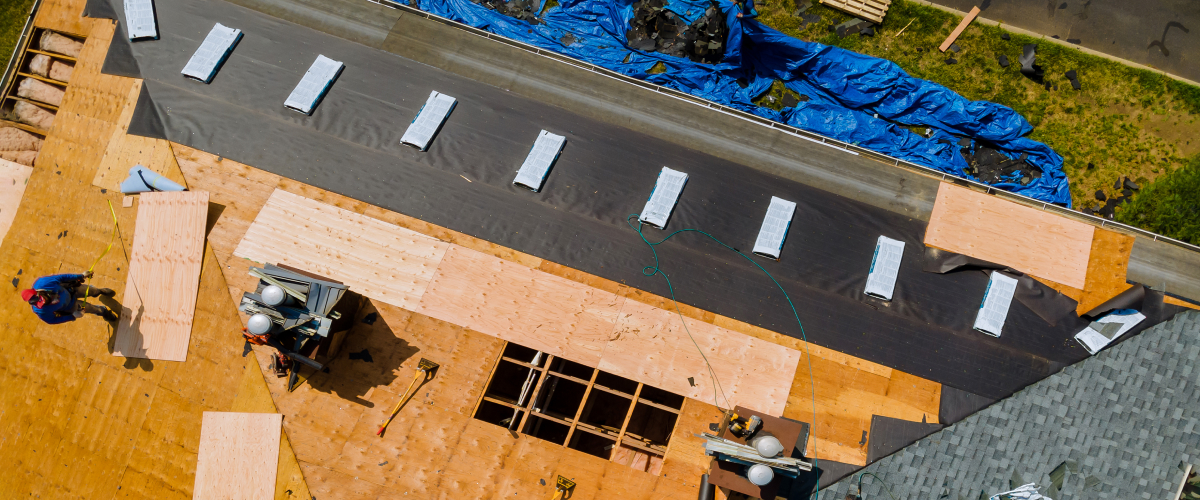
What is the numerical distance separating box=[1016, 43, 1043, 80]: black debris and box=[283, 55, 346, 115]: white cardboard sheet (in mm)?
24202

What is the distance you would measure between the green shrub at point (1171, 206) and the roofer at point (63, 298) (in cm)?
3246

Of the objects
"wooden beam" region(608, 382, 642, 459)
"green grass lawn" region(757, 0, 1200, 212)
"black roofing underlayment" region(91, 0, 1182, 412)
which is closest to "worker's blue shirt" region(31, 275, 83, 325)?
"black roofing underlayment" region(91, 0, 1182, 412)

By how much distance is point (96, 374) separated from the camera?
1661 centimetres

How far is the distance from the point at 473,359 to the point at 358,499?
15.1 ft

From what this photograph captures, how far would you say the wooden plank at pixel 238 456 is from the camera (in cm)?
1557

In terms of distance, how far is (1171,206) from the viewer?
19766 millimetres

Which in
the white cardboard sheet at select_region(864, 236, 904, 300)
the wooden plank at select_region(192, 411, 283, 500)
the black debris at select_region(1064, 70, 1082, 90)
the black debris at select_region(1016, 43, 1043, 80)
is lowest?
the wooden plank at select_region(192, 411, 283, 500)

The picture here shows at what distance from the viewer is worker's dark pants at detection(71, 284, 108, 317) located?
16.0 metres

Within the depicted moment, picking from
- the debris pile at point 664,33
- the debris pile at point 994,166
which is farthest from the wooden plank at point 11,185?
the debris pile at point 994,166

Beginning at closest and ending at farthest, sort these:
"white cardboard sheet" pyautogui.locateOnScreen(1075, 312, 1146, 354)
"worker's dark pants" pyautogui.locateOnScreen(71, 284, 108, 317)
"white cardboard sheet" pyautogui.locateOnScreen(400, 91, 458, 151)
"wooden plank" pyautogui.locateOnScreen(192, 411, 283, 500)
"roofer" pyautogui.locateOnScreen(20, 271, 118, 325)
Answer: "roofer" pyautogui.locateOnScreen(20, 271, 118, 325) < "wooden plank" pyautogui.locateOnScreen(192, 411, 283, 500) < "worker's dark pants" pyautogui.locateOnScreen(71, 284, 108, 317) < "white cardboard sheet" pyautogui.locateOnScreen(1075, 312, 1146, 354) < "white cardboard sheet" pyautogui.locateOnScreen(400, 91, 458, 151)

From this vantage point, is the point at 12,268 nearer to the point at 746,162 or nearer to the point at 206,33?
the point at 206,33

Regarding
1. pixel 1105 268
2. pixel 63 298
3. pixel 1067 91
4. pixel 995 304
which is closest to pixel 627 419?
pixel 995 304

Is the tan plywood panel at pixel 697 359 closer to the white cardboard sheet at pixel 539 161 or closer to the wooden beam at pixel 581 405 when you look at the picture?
the wooden beam at pixel 581 405

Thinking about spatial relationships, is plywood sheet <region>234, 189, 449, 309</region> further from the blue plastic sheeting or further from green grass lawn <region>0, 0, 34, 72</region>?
green grass lawn <region>0, 0, 34, 72</region>
